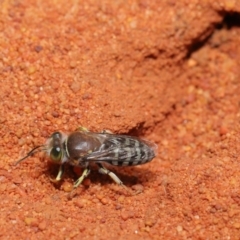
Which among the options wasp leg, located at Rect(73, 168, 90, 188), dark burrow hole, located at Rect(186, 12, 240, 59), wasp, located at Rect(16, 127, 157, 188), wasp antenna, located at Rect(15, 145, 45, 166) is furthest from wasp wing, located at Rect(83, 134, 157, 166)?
dark burrow hole, located at Rect(186, 12, 240, 59)

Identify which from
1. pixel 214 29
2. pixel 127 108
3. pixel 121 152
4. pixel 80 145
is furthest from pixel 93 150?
pixel 214 29

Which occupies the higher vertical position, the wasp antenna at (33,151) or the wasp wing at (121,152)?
the wasp wing at (121,152)

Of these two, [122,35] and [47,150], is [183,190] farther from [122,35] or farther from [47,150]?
[122,35]

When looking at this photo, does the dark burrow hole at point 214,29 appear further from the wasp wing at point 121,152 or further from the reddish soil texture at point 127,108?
the wasp wing at point 121,152

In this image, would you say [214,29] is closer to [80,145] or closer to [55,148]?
[80,145]

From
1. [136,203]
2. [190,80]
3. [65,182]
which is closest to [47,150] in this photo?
[65,182]

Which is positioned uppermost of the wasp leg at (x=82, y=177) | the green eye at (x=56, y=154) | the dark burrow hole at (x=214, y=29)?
the dark burrow hole at (x=214, y=29)

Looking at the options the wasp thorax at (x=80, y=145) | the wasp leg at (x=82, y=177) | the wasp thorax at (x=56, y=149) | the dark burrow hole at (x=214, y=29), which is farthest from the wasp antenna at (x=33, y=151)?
the dark burrow hole at (x=214, y=29)
